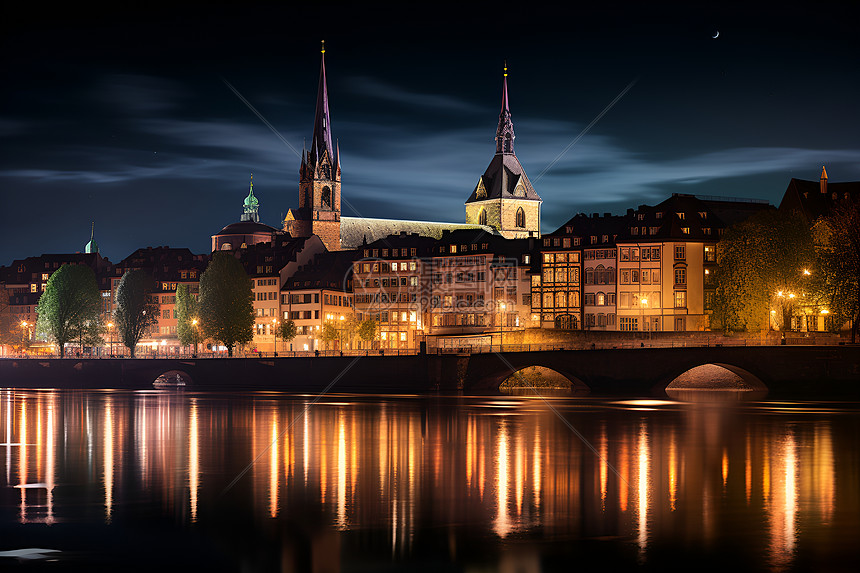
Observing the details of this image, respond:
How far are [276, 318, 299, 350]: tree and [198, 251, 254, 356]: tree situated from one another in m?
7.22

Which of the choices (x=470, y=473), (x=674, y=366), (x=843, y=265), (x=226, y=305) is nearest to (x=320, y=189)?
(x=226, y=305)

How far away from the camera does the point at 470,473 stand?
132 feet

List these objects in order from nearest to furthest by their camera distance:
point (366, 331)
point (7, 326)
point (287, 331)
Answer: point (366, 331) < point (287, 331) < point (7, 326)

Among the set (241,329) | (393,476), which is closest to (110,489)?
(393,476)

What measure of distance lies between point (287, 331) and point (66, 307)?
25.3 m

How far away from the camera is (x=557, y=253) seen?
403 ft

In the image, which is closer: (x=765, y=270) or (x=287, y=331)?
(x=765, y=270)

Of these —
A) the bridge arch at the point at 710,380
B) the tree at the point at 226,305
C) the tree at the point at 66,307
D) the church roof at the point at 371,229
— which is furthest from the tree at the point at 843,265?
the church roof at the point at 371,229

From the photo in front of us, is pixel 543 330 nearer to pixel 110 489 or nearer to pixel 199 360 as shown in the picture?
pixel 199 360

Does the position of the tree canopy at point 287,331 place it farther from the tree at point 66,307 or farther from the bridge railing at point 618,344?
the tree at point 66,307

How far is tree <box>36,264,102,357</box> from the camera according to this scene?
132125 mm

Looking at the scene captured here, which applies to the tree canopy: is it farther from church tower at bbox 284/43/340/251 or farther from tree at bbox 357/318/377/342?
church tower at bbox 284/43/340/251

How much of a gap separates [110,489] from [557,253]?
8980 centimetres

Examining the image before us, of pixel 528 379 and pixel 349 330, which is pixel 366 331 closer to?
pixel 349 330
